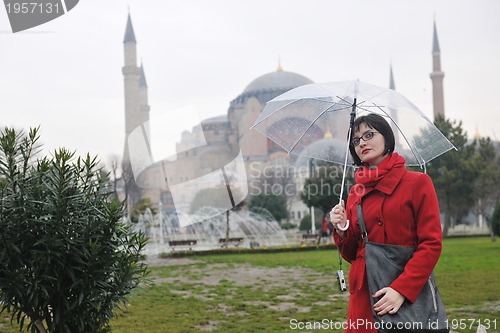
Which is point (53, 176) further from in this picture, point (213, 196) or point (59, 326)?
point (213, 196)

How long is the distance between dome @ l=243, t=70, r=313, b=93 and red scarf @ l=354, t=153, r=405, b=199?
69.7 meters

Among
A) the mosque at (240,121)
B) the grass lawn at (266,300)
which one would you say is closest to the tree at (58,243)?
the grass lawn at (266,300)

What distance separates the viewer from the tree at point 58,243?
3.51 m

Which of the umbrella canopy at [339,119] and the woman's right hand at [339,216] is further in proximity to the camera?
the umbrella canopy at [339,119]

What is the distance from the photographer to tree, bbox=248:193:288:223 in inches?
1682

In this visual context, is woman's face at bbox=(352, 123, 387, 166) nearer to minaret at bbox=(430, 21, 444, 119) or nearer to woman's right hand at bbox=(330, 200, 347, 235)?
woman's right hand at bbox=(330, 200, 347, 235)

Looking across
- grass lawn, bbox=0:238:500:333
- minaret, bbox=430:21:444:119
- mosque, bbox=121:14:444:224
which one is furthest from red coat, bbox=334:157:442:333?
minaret, bbox=430:21:444:119

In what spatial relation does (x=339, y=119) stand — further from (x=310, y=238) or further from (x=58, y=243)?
(x=310, y=238)

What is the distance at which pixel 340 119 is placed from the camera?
11.7 ft

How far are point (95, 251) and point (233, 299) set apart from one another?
4.88 m

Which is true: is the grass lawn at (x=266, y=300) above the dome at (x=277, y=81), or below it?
below

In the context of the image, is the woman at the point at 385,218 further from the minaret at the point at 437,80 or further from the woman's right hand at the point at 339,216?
the minaret at the point at 437,80

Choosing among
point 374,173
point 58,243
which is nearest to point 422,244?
point 374,173

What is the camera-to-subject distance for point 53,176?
366 centimetres
